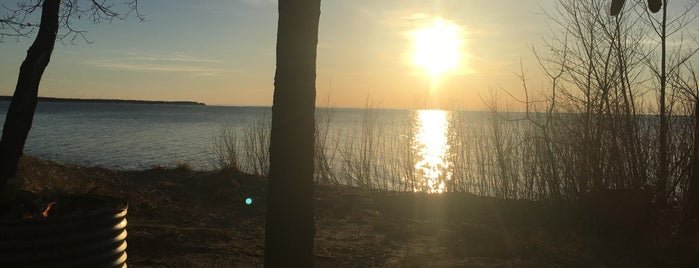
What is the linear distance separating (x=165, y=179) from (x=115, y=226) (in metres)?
6.78

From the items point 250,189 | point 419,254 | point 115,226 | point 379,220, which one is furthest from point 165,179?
point 115,226

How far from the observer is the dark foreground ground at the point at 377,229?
4980 millimetres

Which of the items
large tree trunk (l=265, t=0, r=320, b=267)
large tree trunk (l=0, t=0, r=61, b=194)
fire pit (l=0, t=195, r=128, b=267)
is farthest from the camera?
large tree trunk (l=0, t=0, r=61, b=194)

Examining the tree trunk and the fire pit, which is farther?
the tree trunk

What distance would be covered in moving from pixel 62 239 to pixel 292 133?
3.84 ft

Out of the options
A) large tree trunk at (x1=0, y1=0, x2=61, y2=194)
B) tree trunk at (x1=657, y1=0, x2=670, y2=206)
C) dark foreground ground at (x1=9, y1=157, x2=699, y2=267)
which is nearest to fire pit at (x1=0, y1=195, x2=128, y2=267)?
large tree trunk at (x1=0, y1=0, x2=61, y2=194)

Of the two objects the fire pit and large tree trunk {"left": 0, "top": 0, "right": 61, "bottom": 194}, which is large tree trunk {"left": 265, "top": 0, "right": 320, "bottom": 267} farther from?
large tree trunk {"left": 0, "top": 0, "right": 61, "bottom": 194}

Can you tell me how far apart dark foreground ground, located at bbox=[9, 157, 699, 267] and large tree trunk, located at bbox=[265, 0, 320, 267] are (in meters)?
1.84

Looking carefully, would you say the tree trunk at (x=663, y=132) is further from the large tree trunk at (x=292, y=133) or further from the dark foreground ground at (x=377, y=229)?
the large tree trunk at (x=292, y=133)

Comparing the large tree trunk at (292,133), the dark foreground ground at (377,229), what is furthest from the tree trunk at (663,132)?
the large tree trunk at (292,133)

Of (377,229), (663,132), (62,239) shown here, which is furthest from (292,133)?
(663,132)

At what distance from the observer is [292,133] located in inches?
116

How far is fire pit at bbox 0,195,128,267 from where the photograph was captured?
7.86 ft

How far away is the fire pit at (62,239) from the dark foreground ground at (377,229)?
6.67 feet
